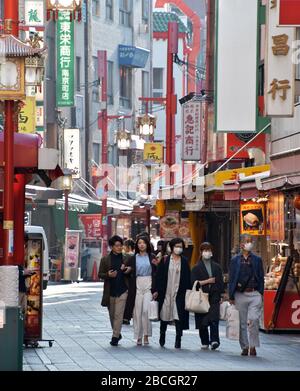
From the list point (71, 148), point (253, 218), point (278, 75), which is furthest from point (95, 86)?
point (278, 75)

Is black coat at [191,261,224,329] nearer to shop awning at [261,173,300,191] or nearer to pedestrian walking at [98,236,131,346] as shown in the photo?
pedestrian walking at [98,236,131,346]

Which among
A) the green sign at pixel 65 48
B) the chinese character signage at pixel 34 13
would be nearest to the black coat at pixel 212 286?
the chinese character signage at pixel 34 13

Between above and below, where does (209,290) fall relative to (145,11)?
below

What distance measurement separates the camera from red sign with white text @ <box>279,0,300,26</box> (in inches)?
841

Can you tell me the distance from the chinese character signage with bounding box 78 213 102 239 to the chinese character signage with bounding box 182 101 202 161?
1789cm

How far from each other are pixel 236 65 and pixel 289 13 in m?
9.66

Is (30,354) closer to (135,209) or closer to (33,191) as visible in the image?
(135,209)

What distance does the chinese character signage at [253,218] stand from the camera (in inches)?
1268

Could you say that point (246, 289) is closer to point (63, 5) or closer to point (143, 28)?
point (63, 5)

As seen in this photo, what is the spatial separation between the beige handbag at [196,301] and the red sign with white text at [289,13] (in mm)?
5694

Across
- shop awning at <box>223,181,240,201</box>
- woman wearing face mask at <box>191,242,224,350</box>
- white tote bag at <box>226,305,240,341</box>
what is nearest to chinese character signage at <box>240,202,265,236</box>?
shop awning at <box>223,181,240,201</box>

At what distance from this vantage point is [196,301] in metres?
25.2

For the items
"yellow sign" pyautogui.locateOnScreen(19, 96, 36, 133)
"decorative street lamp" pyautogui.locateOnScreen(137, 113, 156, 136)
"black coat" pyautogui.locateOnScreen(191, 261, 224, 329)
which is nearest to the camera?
"black coat" pyautogui.locateOnScreen(191, 261, 224, 329)

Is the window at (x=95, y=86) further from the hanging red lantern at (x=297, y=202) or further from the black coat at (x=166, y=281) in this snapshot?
the black coat at (x=166, y=281)
